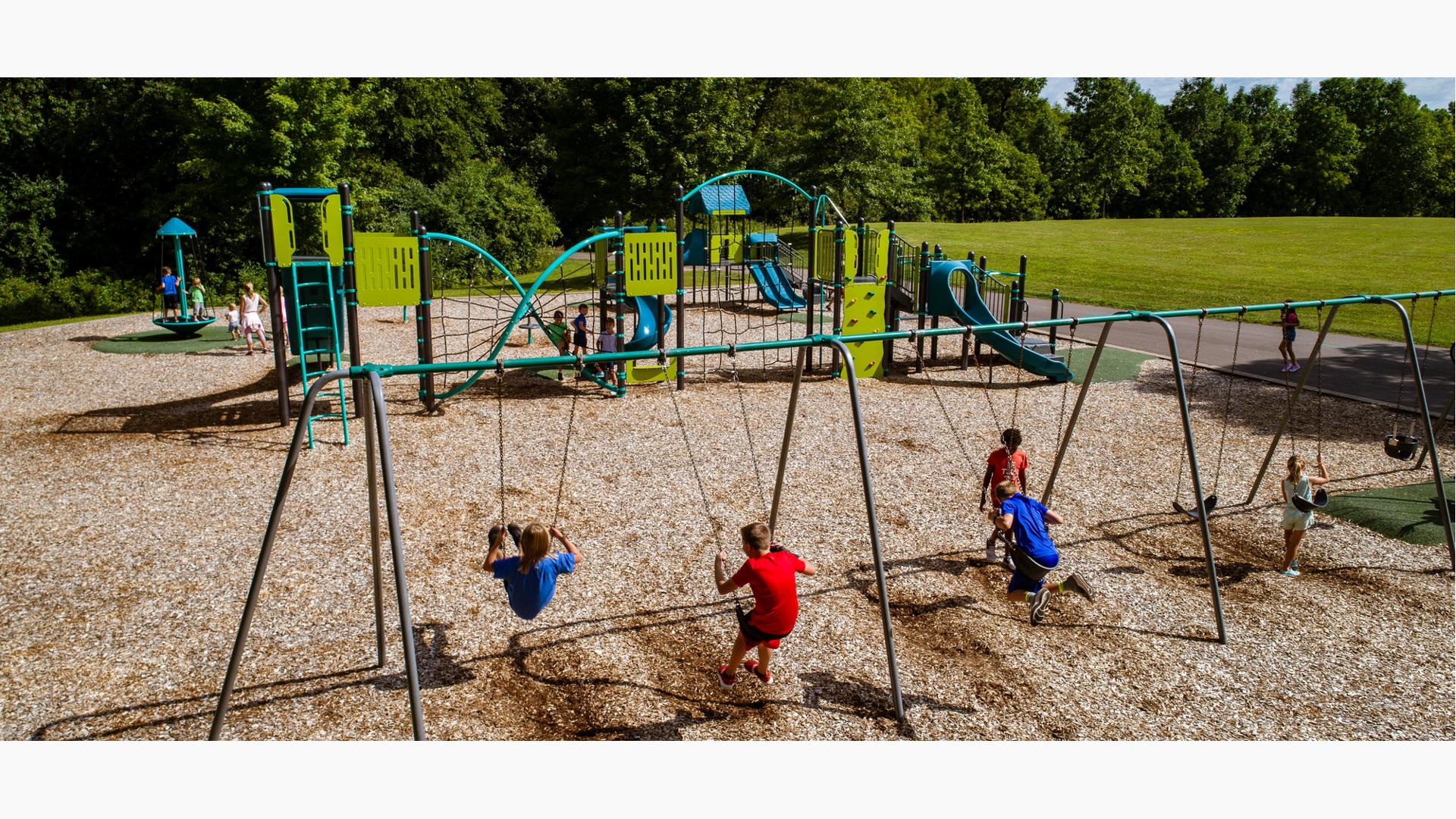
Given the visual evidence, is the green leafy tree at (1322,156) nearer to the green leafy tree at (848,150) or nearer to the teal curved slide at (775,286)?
the green leafy tree at (848,150)

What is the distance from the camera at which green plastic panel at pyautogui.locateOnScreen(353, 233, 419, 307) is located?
12703 mm

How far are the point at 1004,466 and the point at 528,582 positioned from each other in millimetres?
4446

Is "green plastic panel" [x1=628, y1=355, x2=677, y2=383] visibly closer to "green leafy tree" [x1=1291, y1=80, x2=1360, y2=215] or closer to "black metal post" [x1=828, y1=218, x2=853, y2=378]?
"black metal post" [x1=828, y1=218, x2=853, y2=378]

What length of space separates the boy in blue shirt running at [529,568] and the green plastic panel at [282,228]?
7.82 metres

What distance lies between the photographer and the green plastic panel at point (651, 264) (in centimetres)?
1426

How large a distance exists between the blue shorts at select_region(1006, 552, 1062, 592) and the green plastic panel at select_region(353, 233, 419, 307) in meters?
9.09

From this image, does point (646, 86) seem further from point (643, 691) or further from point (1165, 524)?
point (643, 691)

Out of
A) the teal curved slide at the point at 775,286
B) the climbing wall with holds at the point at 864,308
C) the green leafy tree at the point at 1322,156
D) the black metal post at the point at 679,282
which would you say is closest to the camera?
the black metal post at the point at 679,282

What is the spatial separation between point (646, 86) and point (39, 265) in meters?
22.8

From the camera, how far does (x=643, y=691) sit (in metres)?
6.39

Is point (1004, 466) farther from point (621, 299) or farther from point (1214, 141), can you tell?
point (1214, 141)

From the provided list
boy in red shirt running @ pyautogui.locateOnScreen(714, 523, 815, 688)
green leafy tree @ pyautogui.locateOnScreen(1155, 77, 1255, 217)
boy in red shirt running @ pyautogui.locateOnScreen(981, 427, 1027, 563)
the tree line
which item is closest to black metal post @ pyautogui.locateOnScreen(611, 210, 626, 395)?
boy in red shirt running @ pyautogui.locateOnScreen(981, 427, 1027, 563)

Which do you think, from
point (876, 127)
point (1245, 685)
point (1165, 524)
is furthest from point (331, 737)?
point (876, 127)

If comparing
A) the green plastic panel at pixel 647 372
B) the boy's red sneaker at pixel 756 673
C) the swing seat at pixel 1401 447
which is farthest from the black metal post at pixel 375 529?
the swing seat at pixel 1401 447
